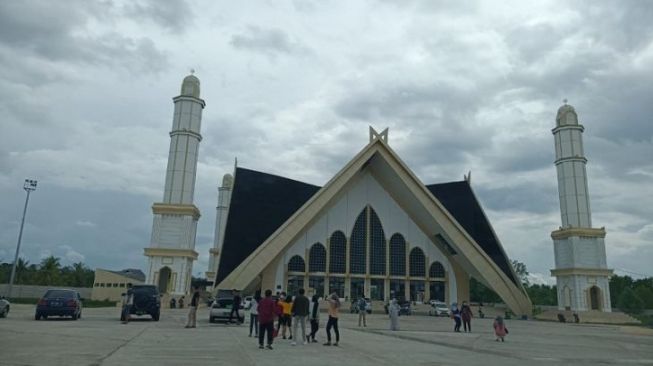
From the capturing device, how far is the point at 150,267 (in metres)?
43.5

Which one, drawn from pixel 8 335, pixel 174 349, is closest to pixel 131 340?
pixel 174 349

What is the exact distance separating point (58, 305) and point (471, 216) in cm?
3723

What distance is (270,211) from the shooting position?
4478 cm

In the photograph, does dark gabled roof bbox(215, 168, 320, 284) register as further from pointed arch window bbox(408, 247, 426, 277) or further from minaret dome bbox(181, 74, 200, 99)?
pointed arch window bbox(408, 247, 426, 277)

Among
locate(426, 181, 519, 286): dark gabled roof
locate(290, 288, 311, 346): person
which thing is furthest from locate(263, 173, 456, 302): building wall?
locate(290, 288, 311, 346): person

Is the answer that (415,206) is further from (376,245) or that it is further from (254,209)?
(254,209)

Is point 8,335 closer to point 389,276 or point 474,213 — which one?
point 389,276

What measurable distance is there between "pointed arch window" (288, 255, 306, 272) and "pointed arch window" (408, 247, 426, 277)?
1016 cm

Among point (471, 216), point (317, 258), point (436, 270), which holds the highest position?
point (471, 216)

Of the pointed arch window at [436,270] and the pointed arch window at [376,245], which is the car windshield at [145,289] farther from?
the pointed arch window at [436,270]

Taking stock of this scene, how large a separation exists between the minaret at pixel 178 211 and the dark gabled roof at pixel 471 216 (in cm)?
2424

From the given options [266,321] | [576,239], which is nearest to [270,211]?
[576,239]

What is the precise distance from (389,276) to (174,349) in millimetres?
37201

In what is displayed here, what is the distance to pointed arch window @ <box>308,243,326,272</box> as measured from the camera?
45312mm
